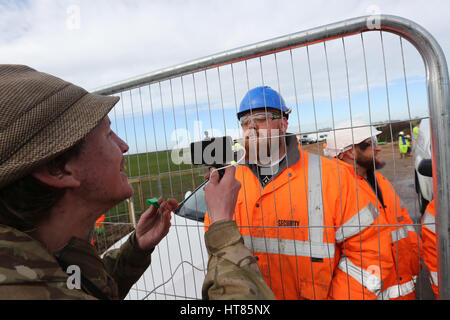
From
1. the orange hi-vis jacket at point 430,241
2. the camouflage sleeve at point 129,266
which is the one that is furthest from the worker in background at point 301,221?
the camouflage sleeve at point 129,266

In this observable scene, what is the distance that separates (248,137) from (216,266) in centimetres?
90

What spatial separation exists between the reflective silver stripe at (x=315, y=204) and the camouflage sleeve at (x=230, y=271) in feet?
2.20

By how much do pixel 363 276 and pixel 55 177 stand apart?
1679 mm

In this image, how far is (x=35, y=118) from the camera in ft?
2.86

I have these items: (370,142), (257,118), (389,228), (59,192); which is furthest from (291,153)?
(59,192)

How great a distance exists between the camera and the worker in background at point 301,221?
1614mm

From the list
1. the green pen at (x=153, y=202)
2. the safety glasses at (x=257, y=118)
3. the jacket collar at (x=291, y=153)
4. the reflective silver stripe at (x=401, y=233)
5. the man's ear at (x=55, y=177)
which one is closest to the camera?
the man's ear at (x=55, y=177)

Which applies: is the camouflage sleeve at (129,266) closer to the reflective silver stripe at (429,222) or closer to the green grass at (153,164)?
the green grass at (153,164)

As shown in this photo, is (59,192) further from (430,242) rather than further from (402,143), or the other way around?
(430,242)

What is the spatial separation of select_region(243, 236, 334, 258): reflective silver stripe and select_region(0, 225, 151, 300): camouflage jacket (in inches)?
35.0

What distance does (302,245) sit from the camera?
1657mm

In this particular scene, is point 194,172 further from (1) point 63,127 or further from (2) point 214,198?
(1) point 63,127

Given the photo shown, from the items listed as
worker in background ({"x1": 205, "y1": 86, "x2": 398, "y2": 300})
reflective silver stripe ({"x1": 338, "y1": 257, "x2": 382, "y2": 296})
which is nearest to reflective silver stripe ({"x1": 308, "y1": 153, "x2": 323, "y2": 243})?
worker in background ({"x1": 205, "y1": 86, "x2": 398, "y2": 300})
